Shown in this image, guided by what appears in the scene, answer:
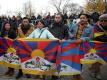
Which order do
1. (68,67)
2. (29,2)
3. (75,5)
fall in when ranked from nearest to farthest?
(68,67), (29,2), (75,5)

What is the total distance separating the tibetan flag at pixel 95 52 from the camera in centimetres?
998

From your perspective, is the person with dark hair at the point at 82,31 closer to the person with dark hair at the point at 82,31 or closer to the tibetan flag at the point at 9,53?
the person with dark hair at the point at 82,31

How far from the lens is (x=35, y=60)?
32.8 ft

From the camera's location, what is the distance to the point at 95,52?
1007 centimetres

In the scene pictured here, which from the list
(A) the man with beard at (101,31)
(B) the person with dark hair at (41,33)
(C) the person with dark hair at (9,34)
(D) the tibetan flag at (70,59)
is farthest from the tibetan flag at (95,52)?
(C) the person with dark hair at (9,34)

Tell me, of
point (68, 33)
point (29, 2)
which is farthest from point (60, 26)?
point (29, 2)

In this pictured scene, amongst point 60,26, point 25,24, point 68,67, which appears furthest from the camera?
point 25,24

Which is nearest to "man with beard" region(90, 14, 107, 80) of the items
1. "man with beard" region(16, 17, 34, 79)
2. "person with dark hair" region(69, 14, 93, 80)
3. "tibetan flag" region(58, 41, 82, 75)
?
"person with dark hair" region(69, 14, 93, 80)

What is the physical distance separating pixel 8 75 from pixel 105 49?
3.25 metres

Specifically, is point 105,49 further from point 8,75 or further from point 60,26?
point 8,75

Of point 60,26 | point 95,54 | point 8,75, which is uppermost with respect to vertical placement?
point 60,26

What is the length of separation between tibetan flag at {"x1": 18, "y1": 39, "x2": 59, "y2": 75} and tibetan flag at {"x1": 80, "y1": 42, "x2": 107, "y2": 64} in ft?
3.04

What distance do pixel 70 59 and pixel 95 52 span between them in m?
0.88

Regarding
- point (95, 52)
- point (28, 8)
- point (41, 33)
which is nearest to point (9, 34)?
point (41, 33)
